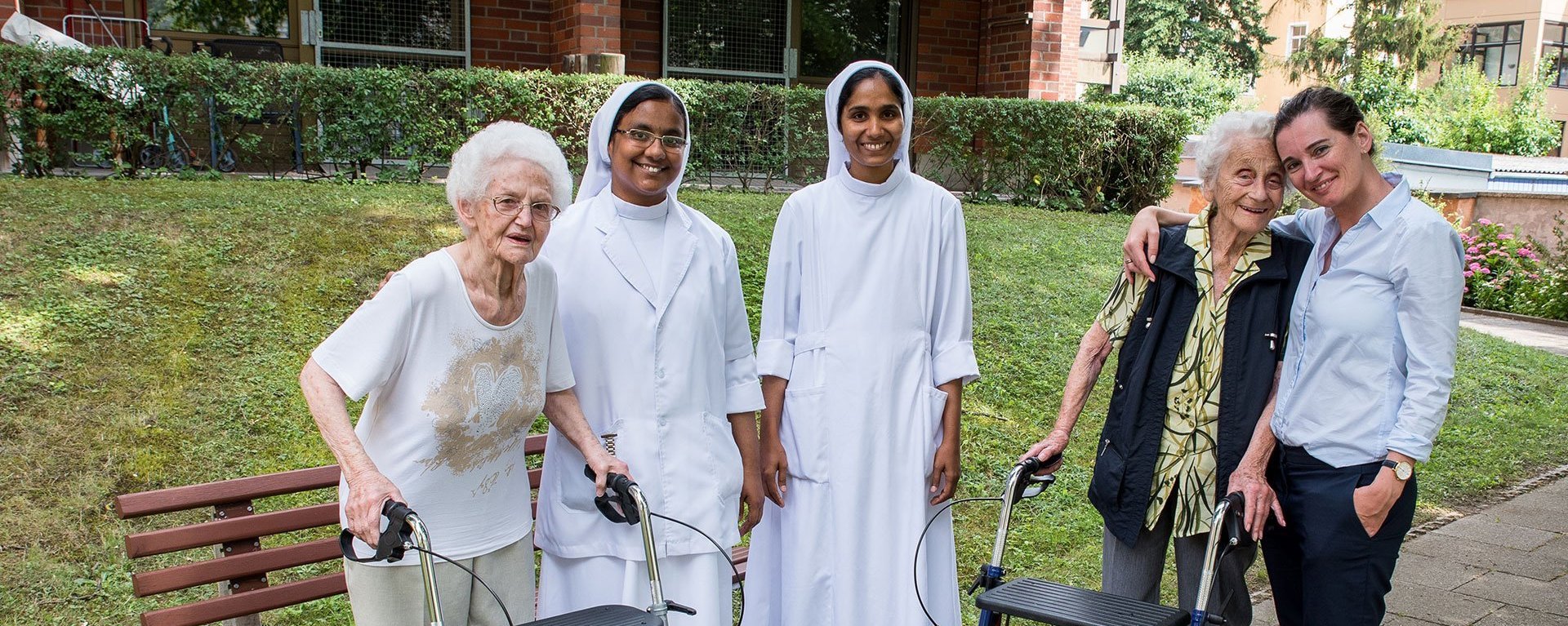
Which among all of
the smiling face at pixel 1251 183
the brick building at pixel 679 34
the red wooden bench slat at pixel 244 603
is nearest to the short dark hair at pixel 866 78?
the smiling face at pixel 1251 183

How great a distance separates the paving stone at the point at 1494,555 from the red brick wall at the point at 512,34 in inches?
396

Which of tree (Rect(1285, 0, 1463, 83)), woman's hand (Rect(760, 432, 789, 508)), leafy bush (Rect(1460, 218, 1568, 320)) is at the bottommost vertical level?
leafy bush (Rect(1460, 218, 1568, 320))

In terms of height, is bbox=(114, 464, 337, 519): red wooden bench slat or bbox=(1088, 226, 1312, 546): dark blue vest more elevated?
bbox=(1088, 226, 1312, 546): dark blue vest

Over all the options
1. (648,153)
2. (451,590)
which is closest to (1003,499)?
(648,153)

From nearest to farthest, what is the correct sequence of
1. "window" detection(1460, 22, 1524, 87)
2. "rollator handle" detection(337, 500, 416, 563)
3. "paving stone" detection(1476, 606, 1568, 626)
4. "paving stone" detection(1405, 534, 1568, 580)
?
"rollator handle" detection(337, 500, 416, 563)
"paving stone" detection(1476, 606, 1568, 626)
"paving stone" detection(1405, 534, 1568, 580)
"window" detection(1460, 22, 1524, 87)

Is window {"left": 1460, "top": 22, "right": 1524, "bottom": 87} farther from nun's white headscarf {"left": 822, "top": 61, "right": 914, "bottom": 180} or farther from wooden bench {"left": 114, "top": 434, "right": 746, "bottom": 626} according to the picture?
wooden bench {"left": 114, "top": 434, "right": 746, "bottom": 626}

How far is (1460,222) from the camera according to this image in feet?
53.1

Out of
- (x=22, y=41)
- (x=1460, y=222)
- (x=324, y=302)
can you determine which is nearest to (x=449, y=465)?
(x=324, y=302)

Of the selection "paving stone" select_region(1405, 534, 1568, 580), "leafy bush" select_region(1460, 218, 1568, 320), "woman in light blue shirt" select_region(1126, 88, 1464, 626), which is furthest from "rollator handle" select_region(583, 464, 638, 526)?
"leafy bush" select_region(1460, 218, 1568, 320)

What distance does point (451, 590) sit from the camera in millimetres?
2844

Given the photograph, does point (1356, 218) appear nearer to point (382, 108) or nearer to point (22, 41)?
point (382, 108)

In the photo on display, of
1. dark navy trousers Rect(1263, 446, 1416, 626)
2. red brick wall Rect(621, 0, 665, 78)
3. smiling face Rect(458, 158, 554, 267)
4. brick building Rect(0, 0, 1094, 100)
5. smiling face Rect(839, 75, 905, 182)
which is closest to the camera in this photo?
smiling face Rect(458, 158, 554, 267)

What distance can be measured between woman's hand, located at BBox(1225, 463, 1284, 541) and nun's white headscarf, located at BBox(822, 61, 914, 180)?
128 cm

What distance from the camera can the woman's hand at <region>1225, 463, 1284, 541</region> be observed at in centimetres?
304
